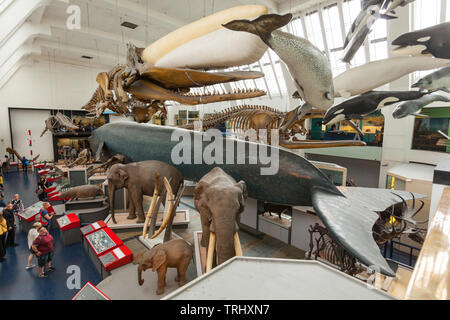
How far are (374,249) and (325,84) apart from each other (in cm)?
157

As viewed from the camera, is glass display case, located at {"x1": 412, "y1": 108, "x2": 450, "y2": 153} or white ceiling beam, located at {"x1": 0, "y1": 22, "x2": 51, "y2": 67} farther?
white ceiling beam, located at {"x1": 0, "y1": 22, "x2": 51, "y2": 67}

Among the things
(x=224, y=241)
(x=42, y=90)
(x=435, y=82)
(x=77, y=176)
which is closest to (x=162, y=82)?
(x=224, y=241)

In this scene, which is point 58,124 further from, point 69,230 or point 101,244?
point 101,244

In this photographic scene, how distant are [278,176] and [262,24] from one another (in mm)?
2540

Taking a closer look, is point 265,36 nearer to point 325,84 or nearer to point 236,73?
point 325,84

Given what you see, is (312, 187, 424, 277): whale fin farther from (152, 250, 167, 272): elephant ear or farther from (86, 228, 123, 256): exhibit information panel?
(86, 228, 123, 256): exhibit information panel

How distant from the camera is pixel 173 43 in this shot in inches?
131

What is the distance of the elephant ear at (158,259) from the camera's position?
376cm

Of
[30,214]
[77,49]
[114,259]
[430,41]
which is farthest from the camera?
[77,49]

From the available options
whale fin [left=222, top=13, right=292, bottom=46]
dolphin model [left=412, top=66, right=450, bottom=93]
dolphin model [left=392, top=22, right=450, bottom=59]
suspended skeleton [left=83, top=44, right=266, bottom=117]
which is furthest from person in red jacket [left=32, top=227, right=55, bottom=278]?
dolphin model [left=412, top=66, right=450, bottom=93]

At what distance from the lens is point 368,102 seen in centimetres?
391

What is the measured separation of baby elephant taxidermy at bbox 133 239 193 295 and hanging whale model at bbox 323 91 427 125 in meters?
3.41

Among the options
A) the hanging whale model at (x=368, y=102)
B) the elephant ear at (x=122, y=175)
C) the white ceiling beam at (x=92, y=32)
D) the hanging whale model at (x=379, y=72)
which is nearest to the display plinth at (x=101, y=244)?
the elephant ear at (x=122, y=175)

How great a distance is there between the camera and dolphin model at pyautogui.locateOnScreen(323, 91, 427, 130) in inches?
151
